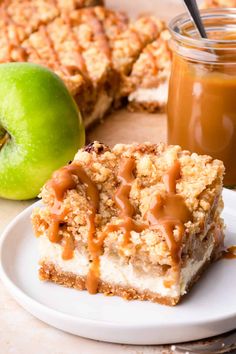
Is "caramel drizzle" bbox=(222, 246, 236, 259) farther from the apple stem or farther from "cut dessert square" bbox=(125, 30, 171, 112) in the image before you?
"cut dessert square" bbox=(125, 30, 171, 112)

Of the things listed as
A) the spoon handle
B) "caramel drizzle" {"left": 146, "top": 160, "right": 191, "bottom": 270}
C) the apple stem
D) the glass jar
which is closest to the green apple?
the apple stem

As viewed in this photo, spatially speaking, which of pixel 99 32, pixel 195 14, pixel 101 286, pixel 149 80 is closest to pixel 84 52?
pixel 99 32

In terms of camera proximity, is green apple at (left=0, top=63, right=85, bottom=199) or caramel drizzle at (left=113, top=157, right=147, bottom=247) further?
green apple at (left=0, top=63, right=85, bottom=199)

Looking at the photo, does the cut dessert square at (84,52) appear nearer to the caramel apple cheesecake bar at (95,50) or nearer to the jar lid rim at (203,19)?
the caramel apple cheesecake bar at (95,50)

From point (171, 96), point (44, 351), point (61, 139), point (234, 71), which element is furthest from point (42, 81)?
point (44, 351)

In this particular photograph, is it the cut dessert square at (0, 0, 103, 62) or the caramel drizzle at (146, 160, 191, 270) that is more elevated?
the caramel drizzle at (146, 160, 191, 270)

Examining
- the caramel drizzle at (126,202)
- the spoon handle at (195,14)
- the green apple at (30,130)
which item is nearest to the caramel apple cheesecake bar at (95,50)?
the green apple at (30,130)
